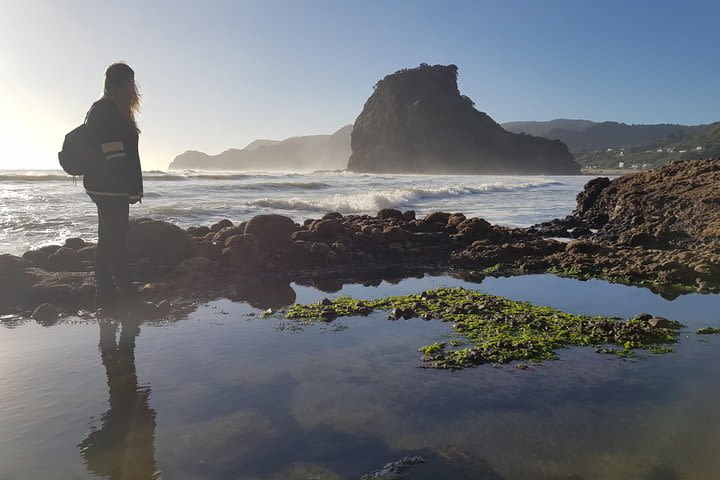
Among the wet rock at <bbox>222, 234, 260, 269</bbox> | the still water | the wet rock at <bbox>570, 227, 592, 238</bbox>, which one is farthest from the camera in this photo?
the wet rock at <bbox>570, 227, 592, 238</bbox>

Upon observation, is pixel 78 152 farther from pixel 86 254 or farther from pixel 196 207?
pixel 196 207

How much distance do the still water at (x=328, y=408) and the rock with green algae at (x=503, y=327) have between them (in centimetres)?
18

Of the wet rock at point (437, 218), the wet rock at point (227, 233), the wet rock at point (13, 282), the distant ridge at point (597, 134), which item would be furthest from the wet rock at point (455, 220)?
the distant ridge at point (597, 134)

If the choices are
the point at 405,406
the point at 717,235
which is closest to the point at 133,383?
the point at 405,406

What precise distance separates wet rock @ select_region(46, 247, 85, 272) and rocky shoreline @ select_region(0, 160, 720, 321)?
0.6 inches

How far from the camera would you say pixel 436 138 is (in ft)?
350

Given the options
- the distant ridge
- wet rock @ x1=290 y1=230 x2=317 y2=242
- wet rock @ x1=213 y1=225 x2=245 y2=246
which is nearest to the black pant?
wet rock @ x1=213 y1=225 x2=245 y2=246

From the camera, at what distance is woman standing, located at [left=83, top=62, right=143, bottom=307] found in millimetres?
5207

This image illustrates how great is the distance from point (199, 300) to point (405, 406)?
3748 mm

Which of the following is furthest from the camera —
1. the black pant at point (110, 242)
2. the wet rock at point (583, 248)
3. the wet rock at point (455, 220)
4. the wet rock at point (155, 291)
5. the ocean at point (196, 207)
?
the ocean at point (196, 207)

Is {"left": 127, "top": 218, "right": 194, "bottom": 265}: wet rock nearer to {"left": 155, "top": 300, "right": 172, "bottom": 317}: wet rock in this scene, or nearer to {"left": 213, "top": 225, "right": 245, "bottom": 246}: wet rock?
{"left": 213, "top": 225, "right": 245, "bottom": 246}: wet rock

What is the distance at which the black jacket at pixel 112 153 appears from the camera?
518cm

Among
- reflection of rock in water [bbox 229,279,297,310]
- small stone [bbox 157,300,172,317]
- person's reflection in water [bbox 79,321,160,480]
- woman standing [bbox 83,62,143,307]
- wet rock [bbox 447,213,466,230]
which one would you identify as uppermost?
woman standing [bbox 83,62,143,307]

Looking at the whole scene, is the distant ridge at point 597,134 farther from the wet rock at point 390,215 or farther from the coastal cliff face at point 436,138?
the wet rock at point 390,215
